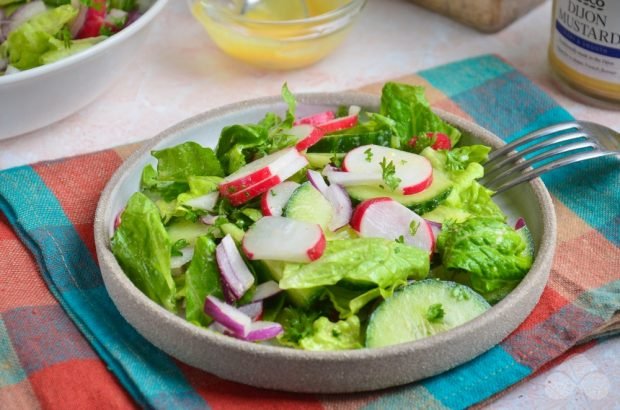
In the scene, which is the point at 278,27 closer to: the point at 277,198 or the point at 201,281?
the point at 277,198

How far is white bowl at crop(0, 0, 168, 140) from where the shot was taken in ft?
6.80

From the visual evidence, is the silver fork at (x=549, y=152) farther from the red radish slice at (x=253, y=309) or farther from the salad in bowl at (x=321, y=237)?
the red radish slice at (x=253, y=309)

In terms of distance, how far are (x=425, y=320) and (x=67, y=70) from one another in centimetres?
111

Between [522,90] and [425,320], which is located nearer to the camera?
[425,320]

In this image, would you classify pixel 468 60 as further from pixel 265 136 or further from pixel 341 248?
pixel 341 248

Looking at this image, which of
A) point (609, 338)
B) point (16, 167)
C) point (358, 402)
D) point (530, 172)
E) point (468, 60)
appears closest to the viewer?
point (358, 402)

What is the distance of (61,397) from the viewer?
58.6 inches

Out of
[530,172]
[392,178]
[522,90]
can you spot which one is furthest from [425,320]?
[522,90]

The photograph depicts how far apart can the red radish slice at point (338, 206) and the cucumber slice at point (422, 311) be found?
8.0 inches

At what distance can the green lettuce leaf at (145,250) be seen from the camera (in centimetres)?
158

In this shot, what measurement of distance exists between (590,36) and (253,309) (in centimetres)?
120

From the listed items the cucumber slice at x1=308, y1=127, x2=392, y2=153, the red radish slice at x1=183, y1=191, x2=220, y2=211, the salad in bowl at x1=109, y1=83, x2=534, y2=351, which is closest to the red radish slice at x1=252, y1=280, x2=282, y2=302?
the salad in bowl at x1=109, y1=83, x2=534, y2=351

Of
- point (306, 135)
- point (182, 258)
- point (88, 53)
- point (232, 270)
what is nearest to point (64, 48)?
point (88, 53)

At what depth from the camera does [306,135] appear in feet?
6.10
